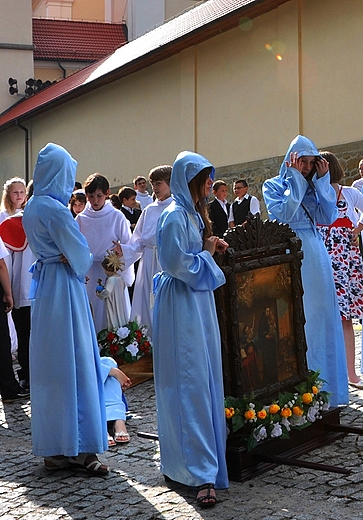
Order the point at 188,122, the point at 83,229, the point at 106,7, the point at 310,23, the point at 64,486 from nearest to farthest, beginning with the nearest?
1. the point at 64,486
2. the point at 83,229
3. the point at 310,23
4. the point at 188,122
5. the point at 106,7

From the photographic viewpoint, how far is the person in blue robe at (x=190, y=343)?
4.75m

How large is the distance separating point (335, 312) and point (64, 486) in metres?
2.51

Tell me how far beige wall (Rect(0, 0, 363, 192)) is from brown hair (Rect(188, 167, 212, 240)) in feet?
28.8

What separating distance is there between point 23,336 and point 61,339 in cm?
326

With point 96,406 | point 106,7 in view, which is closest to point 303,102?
point 96,406

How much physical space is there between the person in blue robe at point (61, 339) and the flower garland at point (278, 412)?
92 centimetres

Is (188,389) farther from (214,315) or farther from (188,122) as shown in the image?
(188,122)

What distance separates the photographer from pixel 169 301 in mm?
4879

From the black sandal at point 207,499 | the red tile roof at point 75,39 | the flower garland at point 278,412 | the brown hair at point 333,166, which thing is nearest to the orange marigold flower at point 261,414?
the flower garland at point 278,412

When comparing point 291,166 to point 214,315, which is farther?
point 291,166

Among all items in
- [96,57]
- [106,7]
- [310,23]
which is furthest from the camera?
[106,7]

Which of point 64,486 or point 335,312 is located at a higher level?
point 335,312

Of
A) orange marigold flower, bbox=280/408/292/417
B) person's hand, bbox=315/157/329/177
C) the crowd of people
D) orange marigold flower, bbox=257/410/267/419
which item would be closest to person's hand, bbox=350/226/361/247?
the crowd of people

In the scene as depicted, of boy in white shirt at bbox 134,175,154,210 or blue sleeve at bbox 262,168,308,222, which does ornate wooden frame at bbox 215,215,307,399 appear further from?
boy in white shirt at bbox 134,175,154,210
